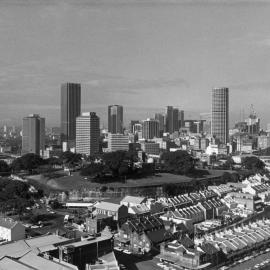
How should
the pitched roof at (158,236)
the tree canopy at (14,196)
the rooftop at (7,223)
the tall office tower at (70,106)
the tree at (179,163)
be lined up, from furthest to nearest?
the tall office tower at (70,106) → the tree at (179,163) → the tree canopy at (14,196) → the rooftop at (7,223) → the pitched roof at (158,236)

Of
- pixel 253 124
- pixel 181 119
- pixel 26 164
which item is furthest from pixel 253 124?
pixel 26 164

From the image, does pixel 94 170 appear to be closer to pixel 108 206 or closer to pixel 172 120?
pixel 108 206

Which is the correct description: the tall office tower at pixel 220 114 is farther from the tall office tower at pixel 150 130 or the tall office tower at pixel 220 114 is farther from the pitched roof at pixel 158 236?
the pitched roof at pixel 158 236

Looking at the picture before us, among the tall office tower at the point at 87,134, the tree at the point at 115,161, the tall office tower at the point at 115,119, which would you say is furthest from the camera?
the tall office tower at the point at 115,119

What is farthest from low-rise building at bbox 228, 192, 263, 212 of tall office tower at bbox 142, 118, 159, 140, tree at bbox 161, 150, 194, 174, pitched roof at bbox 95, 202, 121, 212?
tall office tower at bbox 142, 118, 159, 140

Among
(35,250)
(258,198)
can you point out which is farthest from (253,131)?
(35,250)

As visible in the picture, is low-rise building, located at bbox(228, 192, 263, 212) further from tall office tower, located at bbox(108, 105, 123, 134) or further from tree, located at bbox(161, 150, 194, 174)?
tall office tower, located at bbox(108, 105, 123, 134)

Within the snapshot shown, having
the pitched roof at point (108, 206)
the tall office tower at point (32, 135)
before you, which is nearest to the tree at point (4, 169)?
the pitched roof at point (108, 206)
